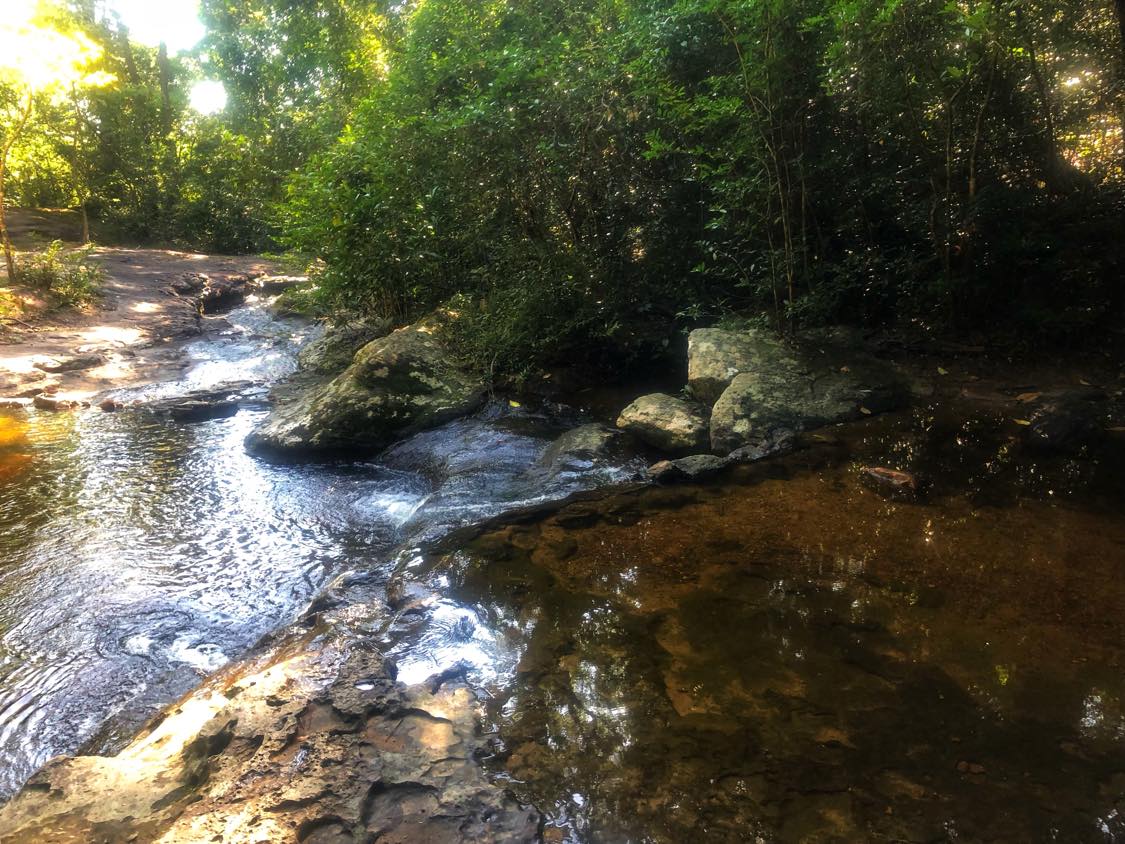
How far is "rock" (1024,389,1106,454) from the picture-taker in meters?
4.75

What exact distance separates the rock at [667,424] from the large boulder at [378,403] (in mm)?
1913

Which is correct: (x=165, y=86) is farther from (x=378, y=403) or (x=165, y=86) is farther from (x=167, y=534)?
(x=167, y=534)

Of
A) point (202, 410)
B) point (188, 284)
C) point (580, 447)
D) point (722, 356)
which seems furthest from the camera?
point (188, 284)

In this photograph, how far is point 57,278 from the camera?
38.2ft

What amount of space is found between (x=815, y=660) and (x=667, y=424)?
9.93ft

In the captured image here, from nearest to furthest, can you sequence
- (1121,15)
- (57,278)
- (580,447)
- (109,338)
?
(1121,15), (580,447), (109,338), (57,278)

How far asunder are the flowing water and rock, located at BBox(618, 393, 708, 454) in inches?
23.5

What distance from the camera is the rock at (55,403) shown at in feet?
25.0

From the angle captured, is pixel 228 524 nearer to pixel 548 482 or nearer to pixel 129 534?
pixel 129 534

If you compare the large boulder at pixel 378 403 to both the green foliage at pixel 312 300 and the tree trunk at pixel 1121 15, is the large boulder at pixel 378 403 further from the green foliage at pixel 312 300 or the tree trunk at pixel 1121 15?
the tree trunk at pixel 1121 15

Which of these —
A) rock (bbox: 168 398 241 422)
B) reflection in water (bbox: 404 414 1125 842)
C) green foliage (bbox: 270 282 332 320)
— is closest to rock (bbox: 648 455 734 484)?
reflection in water (bbox: 404 414 1125 842)

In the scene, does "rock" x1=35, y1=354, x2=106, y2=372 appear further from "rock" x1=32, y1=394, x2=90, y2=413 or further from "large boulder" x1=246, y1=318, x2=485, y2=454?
"large boulder" x1=246, y1=318, x2=485, y2=454

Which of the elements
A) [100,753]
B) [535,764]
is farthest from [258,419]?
[535,764]

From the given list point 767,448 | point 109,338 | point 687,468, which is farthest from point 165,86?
point 767,448
